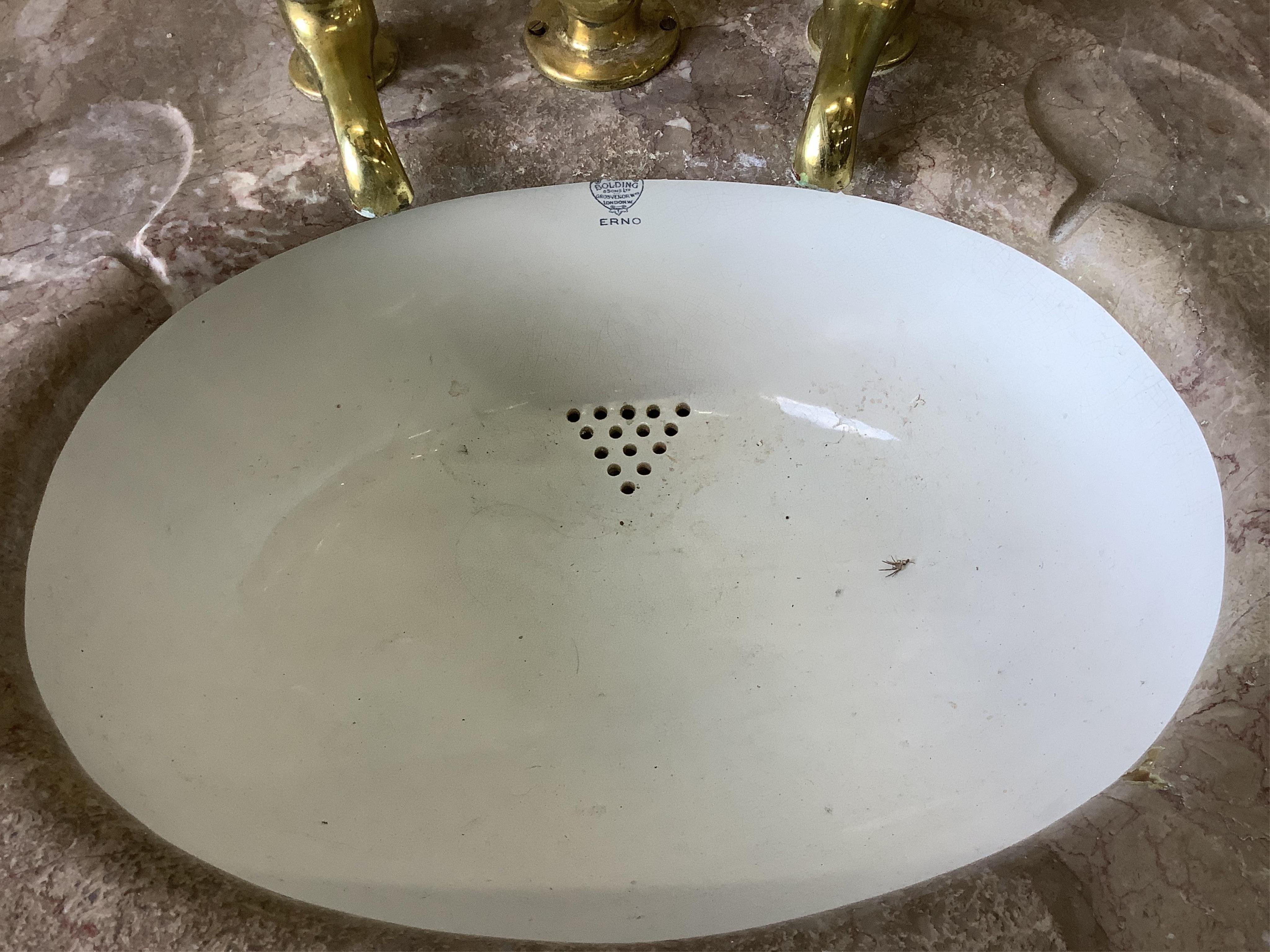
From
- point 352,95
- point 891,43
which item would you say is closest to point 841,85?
point 891,43

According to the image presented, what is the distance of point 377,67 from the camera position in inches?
23.9

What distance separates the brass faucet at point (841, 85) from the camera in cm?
54

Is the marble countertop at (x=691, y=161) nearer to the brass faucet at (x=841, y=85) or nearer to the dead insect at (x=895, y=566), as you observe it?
the brass faucet at (x=841, y=85)

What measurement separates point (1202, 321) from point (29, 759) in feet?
2.20

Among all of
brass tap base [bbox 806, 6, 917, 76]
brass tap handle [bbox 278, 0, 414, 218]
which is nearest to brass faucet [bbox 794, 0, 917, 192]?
brass tap base [bbox 806, 6, 917, 76]

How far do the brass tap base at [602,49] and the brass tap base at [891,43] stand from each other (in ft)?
0.30

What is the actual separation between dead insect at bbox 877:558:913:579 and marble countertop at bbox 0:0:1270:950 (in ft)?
0.65

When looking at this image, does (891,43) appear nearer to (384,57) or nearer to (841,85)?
(841,85)

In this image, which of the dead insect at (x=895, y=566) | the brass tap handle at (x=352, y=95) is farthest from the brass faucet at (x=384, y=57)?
the dead insect at (x=895, y=566)

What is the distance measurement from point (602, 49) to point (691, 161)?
10 cm

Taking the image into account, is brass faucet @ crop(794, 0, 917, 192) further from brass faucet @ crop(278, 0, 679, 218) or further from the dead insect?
the dead insect

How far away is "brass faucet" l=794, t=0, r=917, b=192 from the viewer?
0.54m

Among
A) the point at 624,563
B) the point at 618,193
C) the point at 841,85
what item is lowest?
the point at 624,563

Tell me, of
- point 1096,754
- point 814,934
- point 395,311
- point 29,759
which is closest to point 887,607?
point 1096,754
